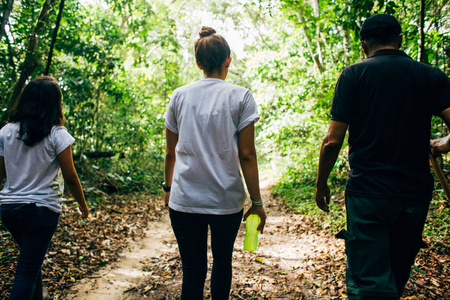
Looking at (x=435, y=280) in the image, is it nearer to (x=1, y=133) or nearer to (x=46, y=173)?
(x=46, y=173)

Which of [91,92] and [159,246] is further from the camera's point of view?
[91,92]

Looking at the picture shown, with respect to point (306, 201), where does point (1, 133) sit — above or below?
above

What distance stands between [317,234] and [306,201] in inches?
90.6

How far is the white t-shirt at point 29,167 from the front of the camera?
2135 millimetres

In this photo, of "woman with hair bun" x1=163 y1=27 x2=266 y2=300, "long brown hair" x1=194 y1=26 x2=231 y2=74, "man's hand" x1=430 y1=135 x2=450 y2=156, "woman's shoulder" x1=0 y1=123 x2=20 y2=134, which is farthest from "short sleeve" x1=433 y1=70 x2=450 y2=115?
"woman's shoulder" x1=0 y1=123 x2=20 y2=134

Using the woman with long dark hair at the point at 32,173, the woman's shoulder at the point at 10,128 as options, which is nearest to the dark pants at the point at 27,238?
the woman with long dark hair at the point at 32,173

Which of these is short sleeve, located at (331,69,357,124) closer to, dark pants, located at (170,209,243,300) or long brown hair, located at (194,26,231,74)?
long brown hair, located at (194,26,231,74)

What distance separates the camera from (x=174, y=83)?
14500 mm

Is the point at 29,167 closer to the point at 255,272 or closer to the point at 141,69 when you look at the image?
the point at 255,272

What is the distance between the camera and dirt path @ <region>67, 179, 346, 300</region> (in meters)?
3.20

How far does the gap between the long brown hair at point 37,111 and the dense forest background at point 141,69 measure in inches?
82.2

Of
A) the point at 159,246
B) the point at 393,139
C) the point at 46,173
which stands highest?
Answer: the point at 393,139

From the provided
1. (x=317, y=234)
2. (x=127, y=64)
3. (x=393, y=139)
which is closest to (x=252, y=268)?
(x=317, y=234)

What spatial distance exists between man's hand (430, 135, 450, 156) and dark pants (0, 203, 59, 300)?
2.79 meters
